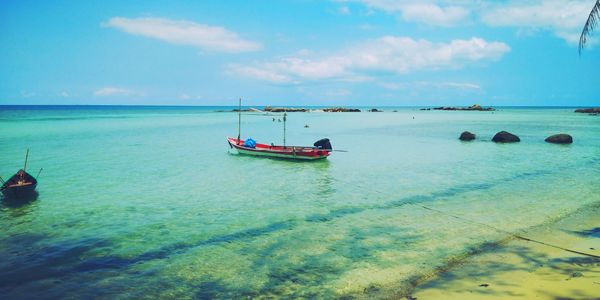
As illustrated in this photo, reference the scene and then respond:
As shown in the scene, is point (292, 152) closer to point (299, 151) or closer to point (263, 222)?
point (299, 151)

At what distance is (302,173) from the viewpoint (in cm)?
2159

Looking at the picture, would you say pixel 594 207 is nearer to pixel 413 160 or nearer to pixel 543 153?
pixel 413 160

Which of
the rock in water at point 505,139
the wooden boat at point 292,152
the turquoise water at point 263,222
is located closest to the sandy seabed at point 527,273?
the turquoise water at point 263,222

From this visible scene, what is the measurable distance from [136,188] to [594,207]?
1865 centimetres

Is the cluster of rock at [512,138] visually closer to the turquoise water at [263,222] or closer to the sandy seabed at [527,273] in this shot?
the turquoise water at [263,222]

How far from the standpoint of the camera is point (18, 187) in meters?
14.7

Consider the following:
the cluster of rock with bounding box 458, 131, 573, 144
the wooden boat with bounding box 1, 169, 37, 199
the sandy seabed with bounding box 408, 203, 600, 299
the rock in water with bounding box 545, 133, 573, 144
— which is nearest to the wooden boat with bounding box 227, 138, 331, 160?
the wooden boat with bounding box 1, 169, 37, 199

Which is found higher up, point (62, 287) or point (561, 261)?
point (561, 261)

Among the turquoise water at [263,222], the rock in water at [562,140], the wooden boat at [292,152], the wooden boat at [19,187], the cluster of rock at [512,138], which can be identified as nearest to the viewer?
the turquoise water at [263,222]

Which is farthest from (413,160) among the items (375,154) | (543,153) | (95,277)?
(95,277)

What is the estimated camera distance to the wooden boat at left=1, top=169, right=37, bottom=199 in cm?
1456

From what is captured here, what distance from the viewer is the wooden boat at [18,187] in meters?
14.6

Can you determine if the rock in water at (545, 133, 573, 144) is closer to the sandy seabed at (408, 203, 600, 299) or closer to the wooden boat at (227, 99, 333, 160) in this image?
the wooden boat at (227, 99, 333, 160)

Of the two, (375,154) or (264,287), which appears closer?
(264,287)
